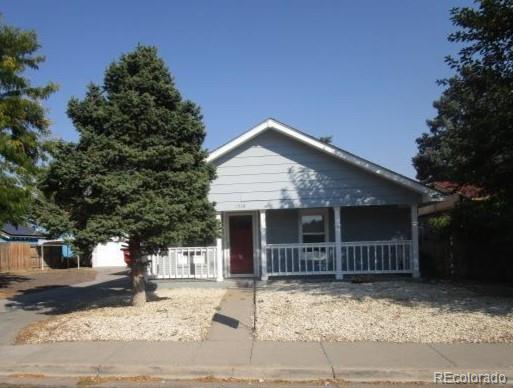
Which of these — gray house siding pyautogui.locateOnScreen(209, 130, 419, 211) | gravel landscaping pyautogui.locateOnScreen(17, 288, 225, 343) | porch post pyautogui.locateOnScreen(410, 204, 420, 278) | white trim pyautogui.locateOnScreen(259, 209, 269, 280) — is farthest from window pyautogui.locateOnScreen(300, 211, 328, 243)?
gravel landscaping pyautogui.locateOnScreen(17, 288, 225, 343)

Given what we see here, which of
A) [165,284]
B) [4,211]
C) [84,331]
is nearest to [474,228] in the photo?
[165,284]

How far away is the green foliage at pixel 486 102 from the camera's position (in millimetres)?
11070

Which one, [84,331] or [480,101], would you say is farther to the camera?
[480,101]

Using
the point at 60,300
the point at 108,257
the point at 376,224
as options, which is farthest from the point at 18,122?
the point at 108,257

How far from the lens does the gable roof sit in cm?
1478

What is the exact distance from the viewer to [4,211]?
478 inches

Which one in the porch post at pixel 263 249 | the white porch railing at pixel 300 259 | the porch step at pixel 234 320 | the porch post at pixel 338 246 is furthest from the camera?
the white porch railing at pixel 300 259

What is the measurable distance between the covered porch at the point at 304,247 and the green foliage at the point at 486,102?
132 inches

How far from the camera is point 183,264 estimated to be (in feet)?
50.8

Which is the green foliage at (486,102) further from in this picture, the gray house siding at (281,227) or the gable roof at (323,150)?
the gray house siding at (281,227)

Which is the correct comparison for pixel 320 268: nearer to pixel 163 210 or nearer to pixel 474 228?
pixel 474 228

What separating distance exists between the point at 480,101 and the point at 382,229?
5744 mm

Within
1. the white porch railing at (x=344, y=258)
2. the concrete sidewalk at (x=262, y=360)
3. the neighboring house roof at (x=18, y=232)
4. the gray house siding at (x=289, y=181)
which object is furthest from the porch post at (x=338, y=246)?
the neighboring house roof at (x=18, y=232)

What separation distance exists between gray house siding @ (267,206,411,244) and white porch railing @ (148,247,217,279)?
2.44 m
